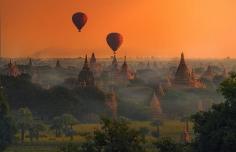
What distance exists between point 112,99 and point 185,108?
11064 millimetres

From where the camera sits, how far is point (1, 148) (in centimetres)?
5794

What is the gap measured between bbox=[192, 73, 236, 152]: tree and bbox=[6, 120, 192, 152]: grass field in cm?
2514

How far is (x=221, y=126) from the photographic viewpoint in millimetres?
26781

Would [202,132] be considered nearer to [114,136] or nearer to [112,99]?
[114,136]

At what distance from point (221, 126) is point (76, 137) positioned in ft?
152

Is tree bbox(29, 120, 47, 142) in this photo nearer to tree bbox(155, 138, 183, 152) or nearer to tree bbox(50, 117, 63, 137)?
tree bbox(50, 117, 63, 137)

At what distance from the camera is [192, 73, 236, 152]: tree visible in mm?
25984

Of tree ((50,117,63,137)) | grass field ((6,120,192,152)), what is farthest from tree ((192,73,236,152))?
tree ((50,117,63,137))

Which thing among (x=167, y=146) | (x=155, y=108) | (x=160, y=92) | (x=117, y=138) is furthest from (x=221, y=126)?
(x=160, y=92)

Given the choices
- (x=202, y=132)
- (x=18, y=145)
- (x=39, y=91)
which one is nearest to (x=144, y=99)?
(x=39, y=91)

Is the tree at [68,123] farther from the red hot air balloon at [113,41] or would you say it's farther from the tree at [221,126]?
the tree at [221,126]

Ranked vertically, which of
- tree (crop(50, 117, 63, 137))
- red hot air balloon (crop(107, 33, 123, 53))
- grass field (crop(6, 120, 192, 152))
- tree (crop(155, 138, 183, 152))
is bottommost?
grass field (crop(6, 120, 192, 152))

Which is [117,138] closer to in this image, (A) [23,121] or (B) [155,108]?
(A) [23,121]

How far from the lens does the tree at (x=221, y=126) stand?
26.0 metres
